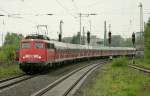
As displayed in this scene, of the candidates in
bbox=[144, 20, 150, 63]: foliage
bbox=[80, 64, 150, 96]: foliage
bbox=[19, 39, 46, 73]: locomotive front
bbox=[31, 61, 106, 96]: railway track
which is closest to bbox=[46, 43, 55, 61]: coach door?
bbox=[19, 39, 46, 73]: locomotive front

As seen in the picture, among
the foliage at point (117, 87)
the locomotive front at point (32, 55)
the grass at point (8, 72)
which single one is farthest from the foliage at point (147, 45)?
the foliage at point (117, 87)

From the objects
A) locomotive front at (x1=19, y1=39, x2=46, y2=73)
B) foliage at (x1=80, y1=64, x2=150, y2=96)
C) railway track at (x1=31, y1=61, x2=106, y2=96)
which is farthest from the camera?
locomotive front at (x1=19, y1=39, x2=46, y2=73)

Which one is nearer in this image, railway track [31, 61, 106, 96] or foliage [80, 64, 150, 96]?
foliage [80, 64, 150, 96]

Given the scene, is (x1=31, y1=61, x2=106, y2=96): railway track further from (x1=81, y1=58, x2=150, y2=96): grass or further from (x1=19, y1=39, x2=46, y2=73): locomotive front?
(x1=19, y1=39, x2=46, y2=73): locomotive front

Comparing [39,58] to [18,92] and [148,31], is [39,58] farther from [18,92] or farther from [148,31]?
[148,31]

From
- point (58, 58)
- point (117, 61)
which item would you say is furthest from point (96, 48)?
point (58, 58)

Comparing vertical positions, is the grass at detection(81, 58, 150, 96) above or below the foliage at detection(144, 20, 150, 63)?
below

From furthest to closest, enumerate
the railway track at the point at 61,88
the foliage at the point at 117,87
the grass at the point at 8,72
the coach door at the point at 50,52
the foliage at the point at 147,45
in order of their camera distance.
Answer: the foliage at the point at 147,45
the coach door at the point at 50,52
the grass at the point at 8,72
the railway track at the point at 61,88
the foliage at the point at 117,87

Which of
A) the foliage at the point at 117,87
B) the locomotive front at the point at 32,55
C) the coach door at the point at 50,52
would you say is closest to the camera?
the foliage at the point at 117,87

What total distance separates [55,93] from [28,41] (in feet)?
44.3

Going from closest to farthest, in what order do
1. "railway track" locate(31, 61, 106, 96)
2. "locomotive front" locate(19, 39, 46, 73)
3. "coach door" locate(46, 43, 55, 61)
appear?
"railway track" locate(31, 61, 106, 96) → "locomotive front" locate(19, 39, 46, 73) → "coach door" locate(46, 43, 55, 61)

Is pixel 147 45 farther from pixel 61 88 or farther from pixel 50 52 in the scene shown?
pixel 61 88

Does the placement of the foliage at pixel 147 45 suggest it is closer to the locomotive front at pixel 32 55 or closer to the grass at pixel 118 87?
the locomotive front at pixel 32 55

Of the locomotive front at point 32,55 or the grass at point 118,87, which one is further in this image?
the locomotive front at point 32,55
